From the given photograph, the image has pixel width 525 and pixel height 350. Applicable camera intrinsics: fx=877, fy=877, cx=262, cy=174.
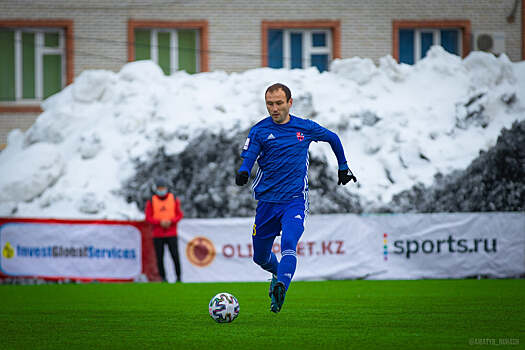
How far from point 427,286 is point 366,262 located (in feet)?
9.16

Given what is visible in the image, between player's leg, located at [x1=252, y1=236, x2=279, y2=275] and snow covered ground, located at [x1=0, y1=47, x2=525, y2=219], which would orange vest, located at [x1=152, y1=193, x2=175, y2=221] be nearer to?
snow covered ground, located at [x1=0, y1=47, x2=525, y2=219]

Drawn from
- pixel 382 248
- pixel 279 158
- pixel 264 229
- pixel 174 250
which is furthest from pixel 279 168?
pixel 382 248

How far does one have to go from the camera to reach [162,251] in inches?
A: 647

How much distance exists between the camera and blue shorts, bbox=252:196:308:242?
8344 millimetres

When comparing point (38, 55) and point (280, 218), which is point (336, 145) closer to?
point (280, 218)

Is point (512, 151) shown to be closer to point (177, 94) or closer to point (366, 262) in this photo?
point (366, 262)

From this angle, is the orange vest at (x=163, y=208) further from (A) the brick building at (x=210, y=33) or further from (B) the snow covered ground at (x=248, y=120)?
(A) the brick building at (x=210, y=33)

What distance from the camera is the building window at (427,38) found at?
26438mm

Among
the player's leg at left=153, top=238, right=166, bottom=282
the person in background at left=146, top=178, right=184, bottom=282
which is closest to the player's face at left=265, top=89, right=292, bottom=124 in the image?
the person in background at left=146, top=178, right=184, bottom=282

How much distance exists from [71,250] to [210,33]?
10.9 m

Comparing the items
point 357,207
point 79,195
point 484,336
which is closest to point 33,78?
point 79,195

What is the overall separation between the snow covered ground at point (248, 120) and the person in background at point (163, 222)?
3.09 m

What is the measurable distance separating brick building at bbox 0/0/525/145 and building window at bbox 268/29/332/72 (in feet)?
0.10

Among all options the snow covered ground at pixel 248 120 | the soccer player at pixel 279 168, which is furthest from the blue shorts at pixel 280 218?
the snow covered ground at pixel 248 120
